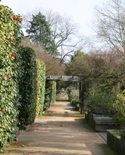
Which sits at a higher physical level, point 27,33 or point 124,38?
point 27,33

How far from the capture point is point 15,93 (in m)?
4.84

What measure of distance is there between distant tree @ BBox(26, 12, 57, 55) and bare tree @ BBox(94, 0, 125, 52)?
14736 millimetres

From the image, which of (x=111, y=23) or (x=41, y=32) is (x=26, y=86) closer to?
(x=111, y=23)

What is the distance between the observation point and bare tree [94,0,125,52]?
1442 cm

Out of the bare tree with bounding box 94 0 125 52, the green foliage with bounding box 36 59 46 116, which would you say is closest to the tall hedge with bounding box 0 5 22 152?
the green foliage with bounding box 36 59 46 116

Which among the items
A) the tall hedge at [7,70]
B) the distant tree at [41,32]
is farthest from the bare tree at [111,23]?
the distant tree at [41,32]

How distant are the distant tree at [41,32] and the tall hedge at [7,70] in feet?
80.7

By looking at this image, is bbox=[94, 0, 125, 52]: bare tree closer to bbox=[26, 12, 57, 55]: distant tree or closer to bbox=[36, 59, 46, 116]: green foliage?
bbox=[36, 59, 46, 116]: green foliage

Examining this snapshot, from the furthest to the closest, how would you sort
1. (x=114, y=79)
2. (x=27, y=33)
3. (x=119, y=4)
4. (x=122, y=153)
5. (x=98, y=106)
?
(x=27, y=33)
(x=119, y=4)
(x=114, y=79)
(x=98, y=106)
(x=122, y=153)

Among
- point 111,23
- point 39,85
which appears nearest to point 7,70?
point 39,85

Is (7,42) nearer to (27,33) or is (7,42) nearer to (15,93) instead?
(15,93)

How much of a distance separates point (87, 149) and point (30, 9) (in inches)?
1156

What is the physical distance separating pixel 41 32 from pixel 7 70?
26827 mm

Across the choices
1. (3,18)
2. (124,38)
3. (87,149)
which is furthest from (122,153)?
(124,38)
